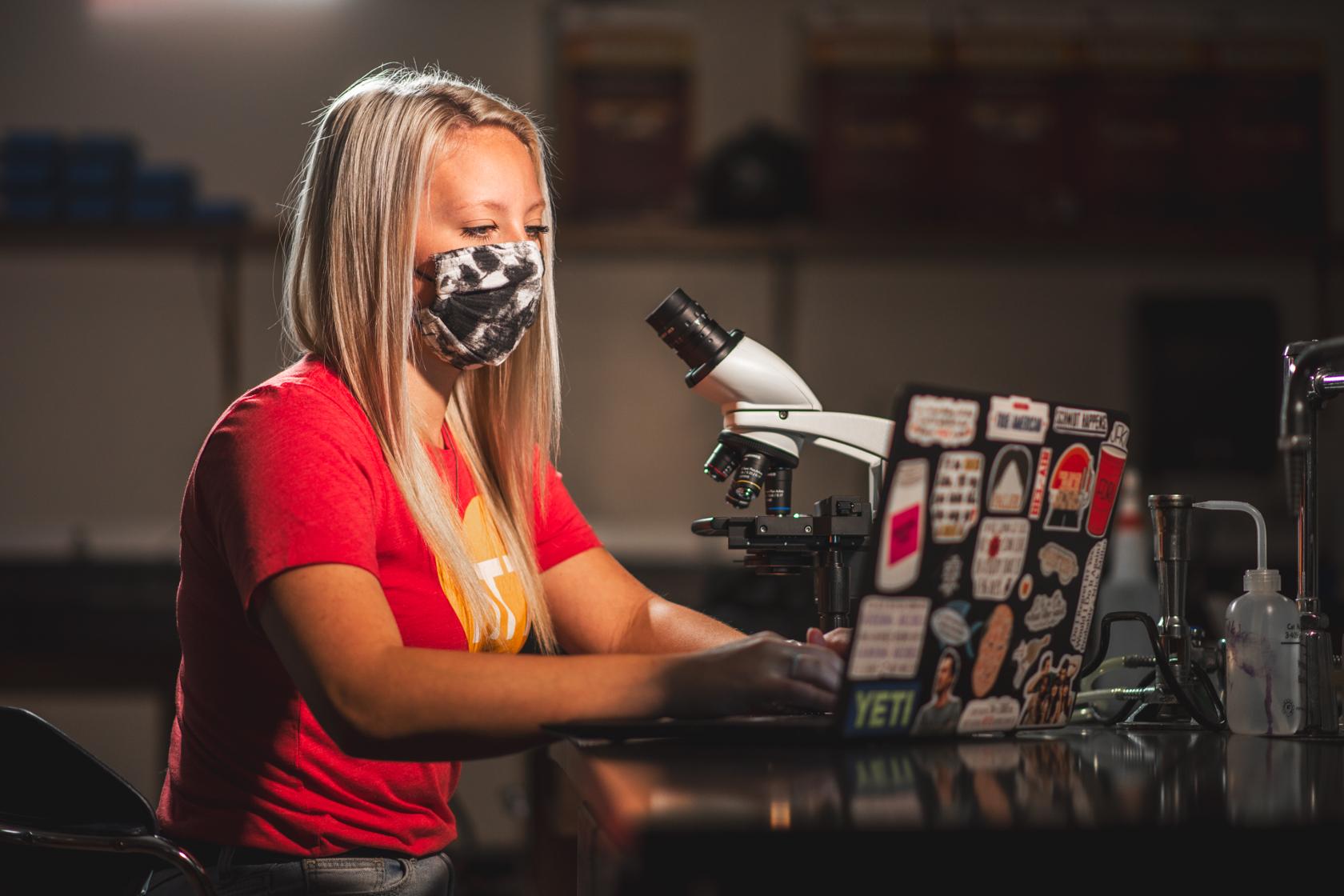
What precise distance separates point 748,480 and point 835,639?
0.73ft

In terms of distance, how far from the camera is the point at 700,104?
3.95 meters

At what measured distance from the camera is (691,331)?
132 cm

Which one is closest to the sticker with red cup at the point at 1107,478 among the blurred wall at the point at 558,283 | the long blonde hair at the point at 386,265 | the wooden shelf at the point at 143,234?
the long blonde hair at the point at 386,265

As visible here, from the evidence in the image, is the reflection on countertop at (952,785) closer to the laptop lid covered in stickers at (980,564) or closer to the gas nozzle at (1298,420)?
the laptop lid covered in stickers at (980,564)

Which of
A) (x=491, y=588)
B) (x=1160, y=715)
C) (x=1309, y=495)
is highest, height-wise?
(x=1309, y=495)

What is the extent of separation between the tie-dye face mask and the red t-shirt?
16 centimetres

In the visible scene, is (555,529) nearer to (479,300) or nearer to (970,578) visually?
(479,300)

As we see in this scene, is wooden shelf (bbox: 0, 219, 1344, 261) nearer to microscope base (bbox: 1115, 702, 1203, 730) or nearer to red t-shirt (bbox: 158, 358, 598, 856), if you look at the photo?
red t-shirt (bbox: 158, 358, 598, 856)

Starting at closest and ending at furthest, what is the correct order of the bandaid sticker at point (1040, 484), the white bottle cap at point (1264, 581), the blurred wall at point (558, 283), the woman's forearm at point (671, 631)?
the bandaid sticker at point (1040, 484) < the white bottle cap at point (1264, 581) < the woman's forearm at point (671, 631) < the blurred wall at point (558, 283)

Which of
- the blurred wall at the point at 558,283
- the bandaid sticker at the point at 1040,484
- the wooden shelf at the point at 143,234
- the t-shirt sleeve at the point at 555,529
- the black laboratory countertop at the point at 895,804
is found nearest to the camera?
the black laboratory countertop at the point at 895,804

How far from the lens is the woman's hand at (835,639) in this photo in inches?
43.3

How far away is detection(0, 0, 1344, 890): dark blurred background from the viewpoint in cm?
363

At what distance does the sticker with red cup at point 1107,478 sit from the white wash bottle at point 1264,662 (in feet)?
0.69

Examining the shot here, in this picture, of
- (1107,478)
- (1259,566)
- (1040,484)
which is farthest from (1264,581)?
(1040,484)
